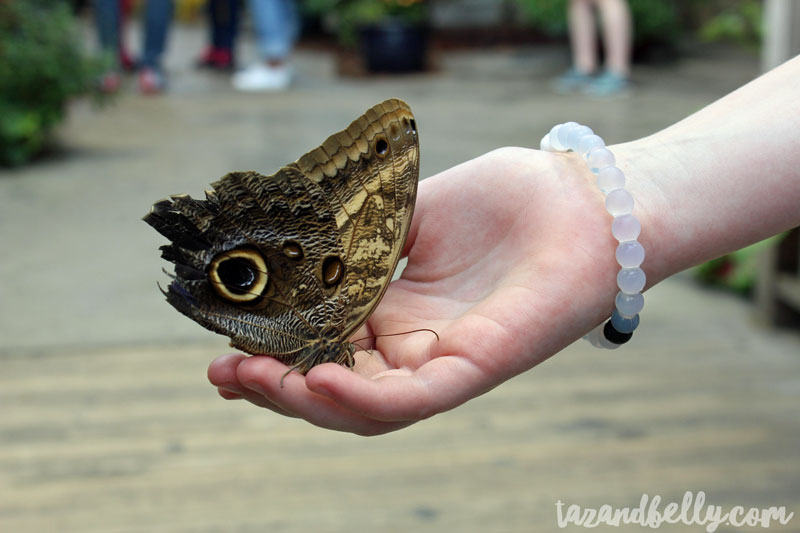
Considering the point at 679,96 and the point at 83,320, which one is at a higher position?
the point at 83,320

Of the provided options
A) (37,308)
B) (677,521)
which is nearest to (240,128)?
(37,308)

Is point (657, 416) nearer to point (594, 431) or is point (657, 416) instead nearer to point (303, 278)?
point (594, 431)

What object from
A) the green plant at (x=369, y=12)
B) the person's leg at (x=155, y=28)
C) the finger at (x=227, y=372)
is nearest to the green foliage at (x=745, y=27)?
the green plant at (x=369, y=12)

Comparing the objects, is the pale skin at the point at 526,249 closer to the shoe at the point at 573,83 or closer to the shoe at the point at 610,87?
the shoe at the point at 610,87

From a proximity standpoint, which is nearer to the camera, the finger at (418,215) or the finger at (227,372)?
the finger at (227,372)

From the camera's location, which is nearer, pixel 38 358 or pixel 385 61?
pixel 38 358

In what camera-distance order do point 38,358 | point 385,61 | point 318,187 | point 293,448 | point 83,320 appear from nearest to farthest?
point 318,187 → point 293,448 → point 38,358 → point 83,320 → point 385,61
